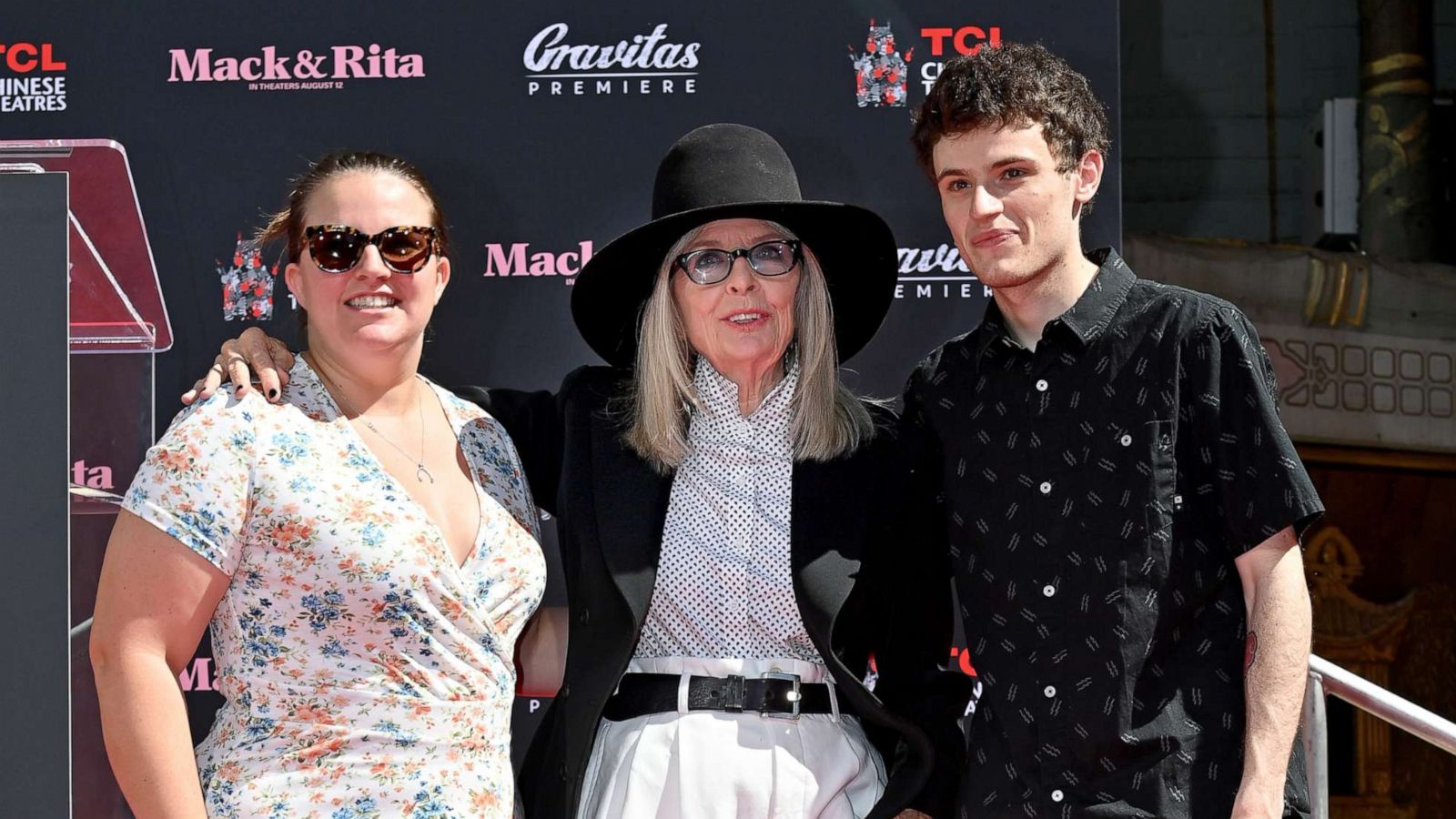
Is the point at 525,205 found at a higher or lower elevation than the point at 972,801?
higher

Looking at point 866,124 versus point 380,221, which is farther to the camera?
point 866,124

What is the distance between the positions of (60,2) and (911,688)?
2.43 m

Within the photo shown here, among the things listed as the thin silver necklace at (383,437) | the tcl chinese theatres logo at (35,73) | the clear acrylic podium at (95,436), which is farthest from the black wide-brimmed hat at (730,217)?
the tcl chinese theatres logo at (35,73)

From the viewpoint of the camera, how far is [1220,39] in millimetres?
5926

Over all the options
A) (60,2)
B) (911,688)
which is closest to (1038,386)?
(911,688)

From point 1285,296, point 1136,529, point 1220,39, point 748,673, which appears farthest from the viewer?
point 1220,39

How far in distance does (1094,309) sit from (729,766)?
826 millimetres

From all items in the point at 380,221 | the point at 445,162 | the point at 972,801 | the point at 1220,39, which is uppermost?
the point at 1220,39

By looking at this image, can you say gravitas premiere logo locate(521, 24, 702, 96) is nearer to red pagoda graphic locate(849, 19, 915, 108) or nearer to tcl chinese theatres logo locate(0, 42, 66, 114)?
red pagoda graphic locate(849, 19, 915, 108)

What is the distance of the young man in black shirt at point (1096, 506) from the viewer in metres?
1.97

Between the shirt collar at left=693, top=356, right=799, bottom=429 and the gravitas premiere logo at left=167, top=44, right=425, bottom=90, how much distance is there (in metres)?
1.32

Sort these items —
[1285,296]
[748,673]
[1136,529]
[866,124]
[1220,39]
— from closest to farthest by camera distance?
[1136,529] < [748,673] < [866,124] < [1285,296] < [1220,39]

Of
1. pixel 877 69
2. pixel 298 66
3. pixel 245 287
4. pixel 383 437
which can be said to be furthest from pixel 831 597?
pixel 298 66

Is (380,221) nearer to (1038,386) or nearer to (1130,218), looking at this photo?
(1038,386)
